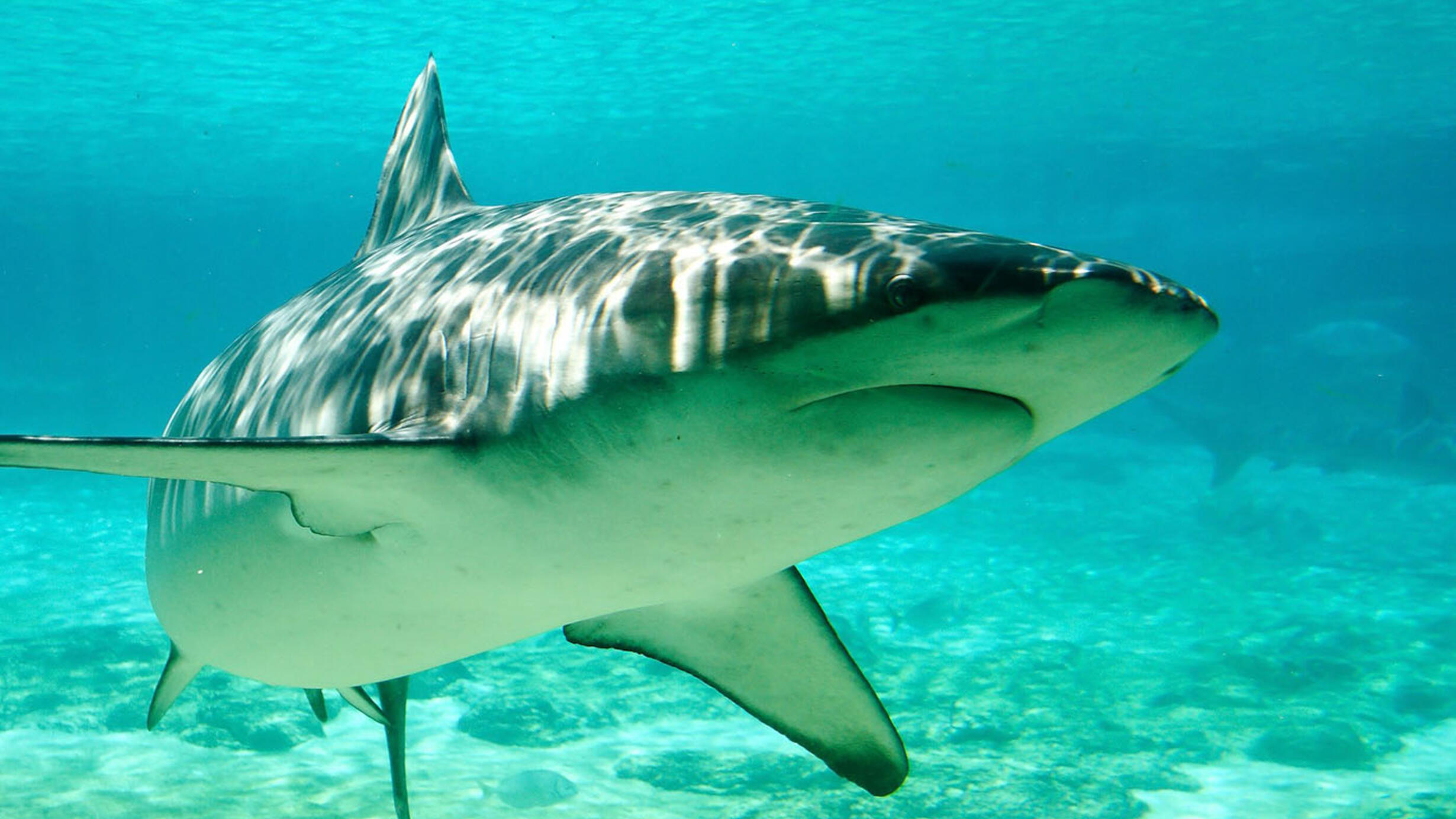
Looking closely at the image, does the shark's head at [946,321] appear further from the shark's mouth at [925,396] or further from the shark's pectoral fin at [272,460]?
the shark's pectoral fin at [272,460]

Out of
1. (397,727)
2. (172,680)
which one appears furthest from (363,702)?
(172,680)

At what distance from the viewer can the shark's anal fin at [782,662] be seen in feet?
10.7

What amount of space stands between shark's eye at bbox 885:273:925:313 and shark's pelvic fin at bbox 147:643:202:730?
3559 mm

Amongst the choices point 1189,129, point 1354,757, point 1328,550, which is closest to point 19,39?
point 1354,757

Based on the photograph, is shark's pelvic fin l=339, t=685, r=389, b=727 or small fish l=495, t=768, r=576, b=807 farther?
small fish l=495, t=768, r=576, b=807

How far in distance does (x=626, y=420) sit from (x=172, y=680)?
135 inches

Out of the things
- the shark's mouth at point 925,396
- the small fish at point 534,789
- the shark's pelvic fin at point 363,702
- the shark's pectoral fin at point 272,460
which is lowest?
the small fish at point 534,789

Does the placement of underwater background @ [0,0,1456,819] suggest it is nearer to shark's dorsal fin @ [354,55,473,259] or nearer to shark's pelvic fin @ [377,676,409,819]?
shark's pelvic fin @ [377,676,409,819]

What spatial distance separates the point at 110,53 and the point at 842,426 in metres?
31.1

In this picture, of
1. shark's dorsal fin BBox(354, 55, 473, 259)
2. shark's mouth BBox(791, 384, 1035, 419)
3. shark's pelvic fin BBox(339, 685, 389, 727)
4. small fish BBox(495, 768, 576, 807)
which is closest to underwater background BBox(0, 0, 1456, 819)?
small fish BBox(495, 768, 576, 807)

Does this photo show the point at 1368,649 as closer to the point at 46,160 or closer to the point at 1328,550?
the point at 1328,550

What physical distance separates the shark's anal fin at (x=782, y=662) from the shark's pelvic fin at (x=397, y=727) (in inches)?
44.4

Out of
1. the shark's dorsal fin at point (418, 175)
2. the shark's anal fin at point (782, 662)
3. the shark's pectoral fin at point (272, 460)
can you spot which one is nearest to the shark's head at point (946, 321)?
the shark's pectoral fin at point (272, 460)

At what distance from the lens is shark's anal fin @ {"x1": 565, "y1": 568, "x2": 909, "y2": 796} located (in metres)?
3.25
